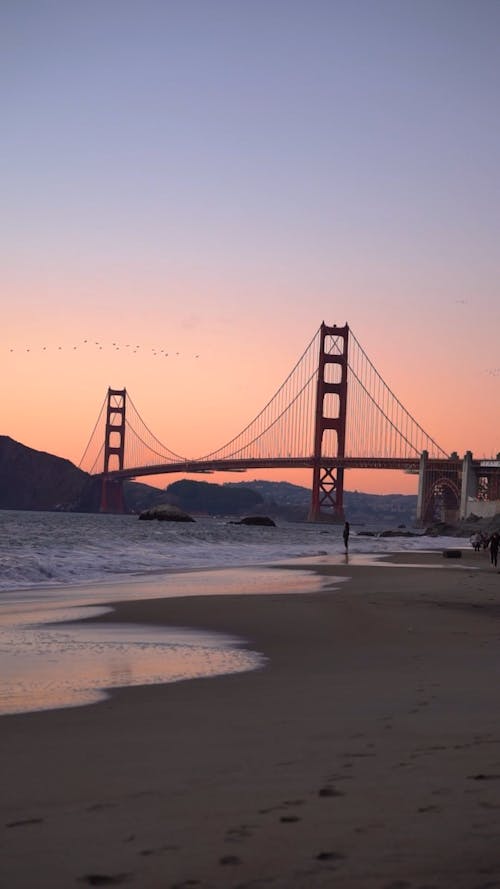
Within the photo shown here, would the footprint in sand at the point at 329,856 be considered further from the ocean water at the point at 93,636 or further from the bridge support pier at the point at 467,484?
the bridge support pier at the point at 467,484

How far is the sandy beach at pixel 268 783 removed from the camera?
2980 mm

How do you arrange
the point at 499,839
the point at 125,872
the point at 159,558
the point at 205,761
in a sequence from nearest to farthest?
the point at 125,872, the point at 499,839, the point at 205,761, the point at 159,558

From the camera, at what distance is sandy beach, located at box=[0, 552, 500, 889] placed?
298 centimetres

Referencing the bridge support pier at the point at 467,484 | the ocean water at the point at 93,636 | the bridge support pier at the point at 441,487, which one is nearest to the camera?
the ocean water at the point at 93,636

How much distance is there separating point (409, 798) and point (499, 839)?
53 cm

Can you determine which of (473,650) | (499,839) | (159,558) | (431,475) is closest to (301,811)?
(499,839)

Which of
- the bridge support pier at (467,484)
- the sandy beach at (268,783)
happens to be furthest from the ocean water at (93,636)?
the bridge support pier at (467,484)

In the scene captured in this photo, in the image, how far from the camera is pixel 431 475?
9106 cm

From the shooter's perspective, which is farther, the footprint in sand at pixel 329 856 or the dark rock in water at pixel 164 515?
the dark rock in water at pixel 164 515

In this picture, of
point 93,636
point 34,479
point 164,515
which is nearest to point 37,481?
point 34,479

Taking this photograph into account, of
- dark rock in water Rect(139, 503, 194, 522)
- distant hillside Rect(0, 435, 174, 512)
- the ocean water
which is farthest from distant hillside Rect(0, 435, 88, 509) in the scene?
the ocean water

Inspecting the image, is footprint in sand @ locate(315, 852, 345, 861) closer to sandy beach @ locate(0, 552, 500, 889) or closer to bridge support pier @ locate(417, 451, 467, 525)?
sandy beach @ locate(0, 552, 500, 889)

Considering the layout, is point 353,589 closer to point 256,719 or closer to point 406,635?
point 406,635

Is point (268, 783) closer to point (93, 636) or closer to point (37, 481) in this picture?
point (93, 636)
